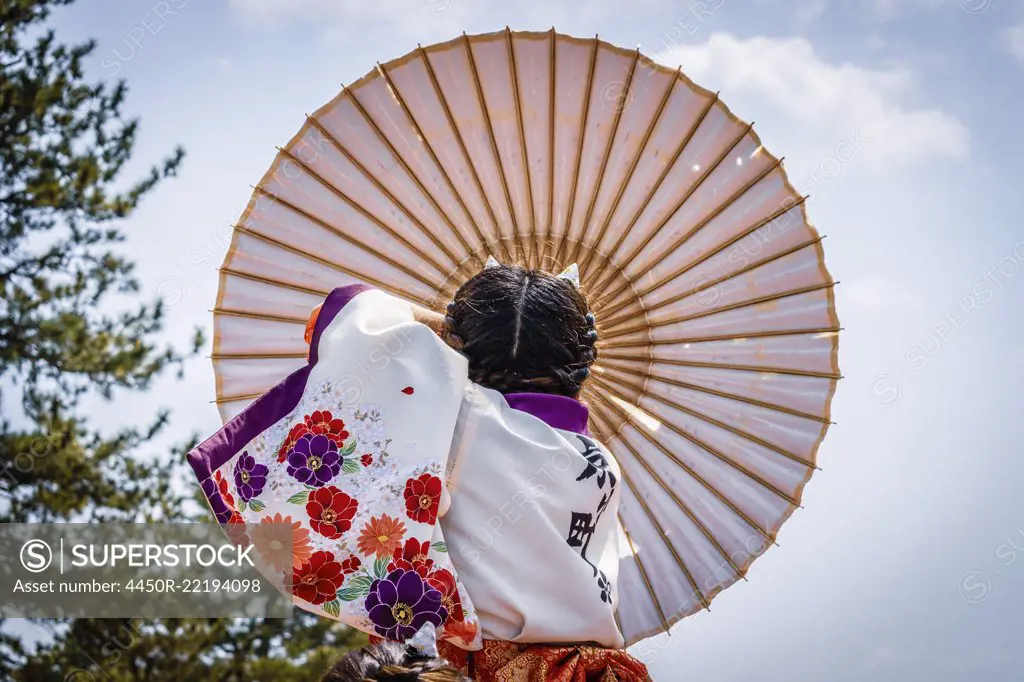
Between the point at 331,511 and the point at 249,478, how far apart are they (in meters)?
0.20

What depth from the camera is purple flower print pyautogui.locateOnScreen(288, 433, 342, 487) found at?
79.9 inches

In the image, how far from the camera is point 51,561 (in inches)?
291

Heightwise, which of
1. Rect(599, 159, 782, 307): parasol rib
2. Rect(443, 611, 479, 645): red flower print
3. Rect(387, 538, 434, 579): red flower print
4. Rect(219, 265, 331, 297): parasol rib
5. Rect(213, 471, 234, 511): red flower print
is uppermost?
Rect(219, 265, 331, 297): parasol rib

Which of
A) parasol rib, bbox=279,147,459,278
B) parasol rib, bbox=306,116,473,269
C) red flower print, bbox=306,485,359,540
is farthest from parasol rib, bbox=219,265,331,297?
red flower print, bbox=306,485,359,540

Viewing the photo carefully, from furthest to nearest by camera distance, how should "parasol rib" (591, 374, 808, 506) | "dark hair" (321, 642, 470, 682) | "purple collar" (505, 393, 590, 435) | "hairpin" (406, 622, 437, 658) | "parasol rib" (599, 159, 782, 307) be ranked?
"parasol rib" (591, 374, 808, 506) → "parasol rib" (599, 159, 782, 307) → "purple collar" (505, 393, 590, 435) → "hairpin" (406, 622, 437, 658) → "dark hair" (321, 642, 470, 682)

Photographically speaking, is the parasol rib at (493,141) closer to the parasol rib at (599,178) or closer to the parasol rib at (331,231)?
the parasol rib at (599,178)

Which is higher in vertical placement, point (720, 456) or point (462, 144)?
point (462, 144)

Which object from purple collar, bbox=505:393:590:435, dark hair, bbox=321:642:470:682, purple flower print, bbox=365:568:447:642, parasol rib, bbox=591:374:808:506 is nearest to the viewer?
dark hair, bbox=321:642:470:682

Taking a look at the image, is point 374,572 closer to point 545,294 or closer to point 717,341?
point 545,294

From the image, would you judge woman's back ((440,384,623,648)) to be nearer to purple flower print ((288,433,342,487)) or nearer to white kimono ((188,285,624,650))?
white kimono ((188,285,624,650))

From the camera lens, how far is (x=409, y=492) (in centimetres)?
198

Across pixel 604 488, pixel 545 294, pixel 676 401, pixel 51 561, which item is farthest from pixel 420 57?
pixel 51 561

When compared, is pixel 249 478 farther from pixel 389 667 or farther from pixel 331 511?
pixel 389 667

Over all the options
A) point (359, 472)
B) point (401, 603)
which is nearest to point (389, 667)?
point (401, 603)
